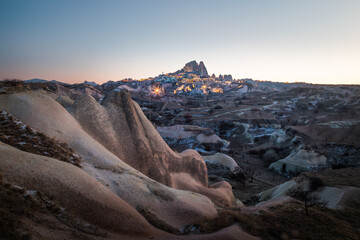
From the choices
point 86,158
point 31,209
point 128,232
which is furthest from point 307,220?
point 31,209

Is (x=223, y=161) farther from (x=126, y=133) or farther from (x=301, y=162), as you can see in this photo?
(x=126, y=133)

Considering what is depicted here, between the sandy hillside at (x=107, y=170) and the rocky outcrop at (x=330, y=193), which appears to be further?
the rocky outcrop at (x=330, y=193)

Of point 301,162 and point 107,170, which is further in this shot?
point 301,162

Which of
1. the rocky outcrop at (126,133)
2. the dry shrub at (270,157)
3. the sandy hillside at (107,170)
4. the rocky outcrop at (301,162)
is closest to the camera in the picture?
the sandy hillside at (107,170)

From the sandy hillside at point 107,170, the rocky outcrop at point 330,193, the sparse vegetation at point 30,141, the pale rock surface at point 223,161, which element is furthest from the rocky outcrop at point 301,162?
the sparse vegetation at point 30,141

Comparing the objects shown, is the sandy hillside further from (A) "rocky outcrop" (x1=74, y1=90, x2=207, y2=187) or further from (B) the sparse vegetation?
(A) "rocky outcrop" (x1=74, y1=90, x2=207, y2=187)

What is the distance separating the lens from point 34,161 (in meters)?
6.84

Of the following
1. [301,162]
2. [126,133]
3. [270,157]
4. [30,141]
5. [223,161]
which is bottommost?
[270,157]

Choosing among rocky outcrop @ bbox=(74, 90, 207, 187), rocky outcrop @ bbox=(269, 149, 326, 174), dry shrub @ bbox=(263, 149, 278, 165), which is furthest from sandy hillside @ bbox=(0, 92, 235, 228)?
dry shrub @ bbox=(263, 149, 278, 165)

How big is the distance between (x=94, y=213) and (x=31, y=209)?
6.20ft

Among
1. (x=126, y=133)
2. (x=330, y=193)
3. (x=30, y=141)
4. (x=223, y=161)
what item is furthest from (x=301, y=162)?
(x=30, y=141)

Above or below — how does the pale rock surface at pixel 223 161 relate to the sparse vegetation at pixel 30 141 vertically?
below

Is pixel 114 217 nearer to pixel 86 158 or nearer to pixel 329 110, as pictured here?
pixel 86 158

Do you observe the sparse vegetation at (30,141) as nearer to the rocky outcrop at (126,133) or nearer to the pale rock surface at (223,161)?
the rocky outcrop at (126,133)
